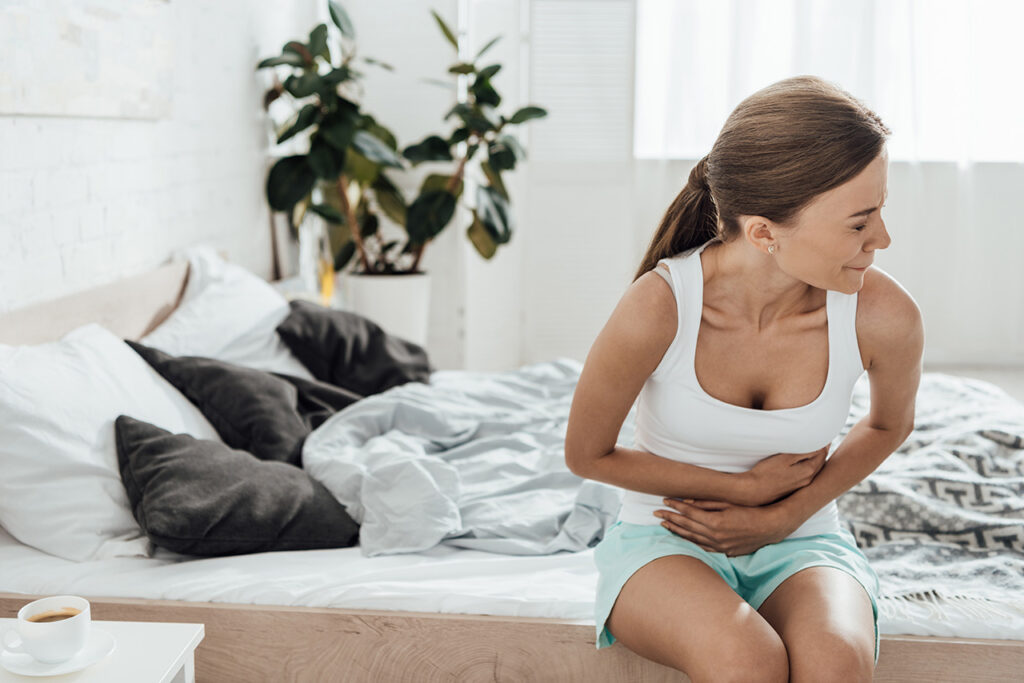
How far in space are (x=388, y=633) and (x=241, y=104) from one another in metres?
2.50

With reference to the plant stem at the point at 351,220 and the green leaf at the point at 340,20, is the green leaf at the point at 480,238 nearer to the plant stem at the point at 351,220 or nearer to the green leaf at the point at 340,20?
the plant stem at the point at 351,220

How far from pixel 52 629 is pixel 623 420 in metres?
0.80

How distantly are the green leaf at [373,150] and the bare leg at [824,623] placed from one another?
2559mm

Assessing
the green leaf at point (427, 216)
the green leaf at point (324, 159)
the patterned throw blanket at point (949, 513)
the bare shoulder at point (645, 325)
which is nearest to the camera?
the bare shoulder at point (645, 325)

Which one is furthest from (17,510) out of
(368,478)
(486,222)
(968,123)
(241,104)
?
(968,123)

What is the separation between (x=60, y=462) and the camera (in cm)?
173

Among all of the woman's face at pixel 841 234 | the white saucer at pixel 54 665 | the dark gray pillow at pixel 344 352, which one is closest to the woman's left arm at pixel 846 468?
the woman's face at pixel 841 234

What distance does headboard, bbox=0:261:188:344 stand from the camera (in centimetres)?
204

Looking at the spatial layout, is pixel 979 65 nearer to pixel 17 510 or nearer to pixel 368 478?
pixel 368 478

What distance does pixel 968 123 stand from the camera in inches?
194

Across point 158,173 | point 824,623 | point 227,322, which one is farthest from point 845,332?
point 158,173

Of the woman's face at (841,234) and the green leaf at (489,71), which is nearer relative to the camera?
the woman's face at (841,234)

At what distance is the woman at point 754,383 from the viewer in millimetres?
1322

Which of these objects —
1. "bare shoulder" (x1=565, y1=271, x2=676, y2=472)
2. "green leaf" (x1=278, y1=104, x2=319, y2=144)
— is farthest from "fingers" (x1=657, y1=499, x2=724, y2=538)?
"green leaf" (x1=278, y1=104, x2=319, y2=144)
